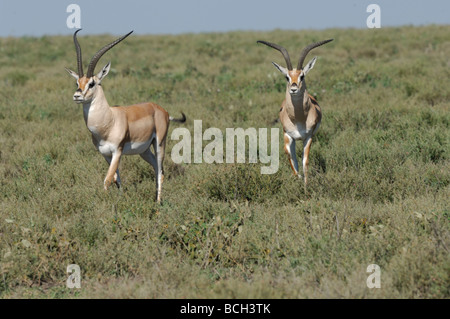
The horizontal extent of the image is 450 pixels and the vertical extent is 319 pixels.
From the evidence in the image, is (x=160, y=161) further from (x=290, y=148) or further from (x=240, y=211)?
(x=240, y=211)

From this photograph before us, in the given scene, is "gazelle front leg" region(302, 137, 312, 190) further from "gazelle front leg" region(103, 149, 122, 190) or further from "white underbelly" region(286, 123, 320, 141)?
"gazelle front leg" region(103, 149, 122, 190)

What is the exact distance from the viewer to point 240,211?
5867 mm

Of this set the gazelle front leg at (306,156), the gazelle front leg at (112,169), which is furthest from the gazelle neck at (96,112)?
the gazelle front leg at (306,156)

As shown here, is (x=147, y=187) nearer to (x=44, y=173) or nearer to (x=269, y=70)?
(x=44, y=173)

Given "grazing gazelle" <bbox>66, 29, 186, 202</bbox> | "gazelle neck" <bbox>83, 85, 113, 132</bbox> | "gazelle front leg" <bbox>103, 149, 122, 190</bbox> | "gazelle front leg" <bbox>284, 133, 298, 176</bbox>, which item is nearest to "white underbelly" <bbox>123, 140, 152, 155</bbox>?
"grazing gazelle" <bbox>66, 29, 186, 202</bbox>

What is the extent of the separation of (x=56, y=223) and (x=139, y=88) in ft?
32.8

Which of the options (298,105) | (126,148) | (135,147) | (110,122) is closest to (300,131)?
(298,105)

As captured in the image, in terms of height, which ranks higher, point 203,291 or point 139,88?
point 139,88

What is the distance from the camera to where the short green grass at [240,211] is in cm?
434

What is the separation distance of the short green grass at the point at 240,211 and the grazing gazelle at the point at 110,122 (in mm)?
574

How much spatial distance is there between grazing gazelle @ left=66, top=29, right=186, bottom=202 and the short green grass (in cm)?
57

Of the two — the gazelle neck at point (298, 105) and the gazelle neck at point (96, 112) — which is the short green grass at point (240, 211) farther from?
the gazelle neck at point (96, 112)

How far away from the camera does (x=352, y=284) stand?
4.04 meters
